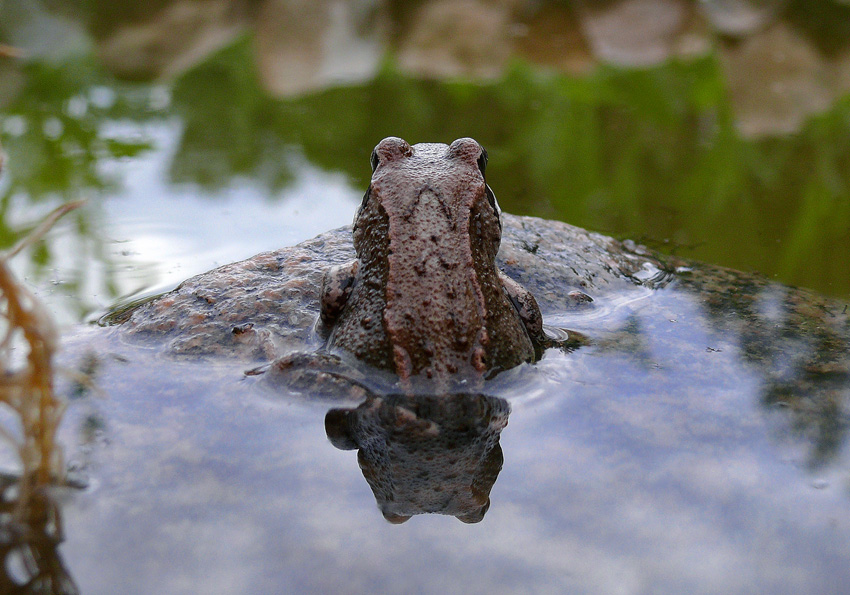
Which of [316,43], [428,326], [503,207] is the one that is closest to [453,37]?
[316,43]

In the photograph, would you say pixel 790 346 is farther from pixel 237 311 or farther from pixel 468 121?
pixel 468 121

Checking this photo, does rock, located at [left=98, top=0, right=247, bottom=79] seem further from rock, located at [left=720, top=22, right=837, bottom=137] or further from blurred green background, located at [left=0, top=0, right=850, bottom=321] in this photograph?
rock, located at [left=720, top=22, right=837, bottom=137]

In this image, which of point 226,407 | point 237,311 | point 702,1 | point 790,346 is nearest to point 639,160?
point 790,346

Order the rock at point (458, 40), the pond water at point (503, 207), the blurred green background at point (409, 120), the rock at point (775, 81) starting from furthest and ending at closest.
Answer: the rock at point (458, 40) → the rock at point (775, 81) → the blurred green background at point (409, 120) → the pond water at point (503, 207)

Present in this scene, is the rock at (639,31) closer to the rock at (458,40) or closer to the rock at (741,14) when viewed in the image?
the rock at (741,14)

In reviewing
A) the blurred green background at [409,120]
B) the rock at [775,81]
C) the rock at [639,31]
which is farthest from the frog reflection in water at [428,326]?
the rock at [639,31]
